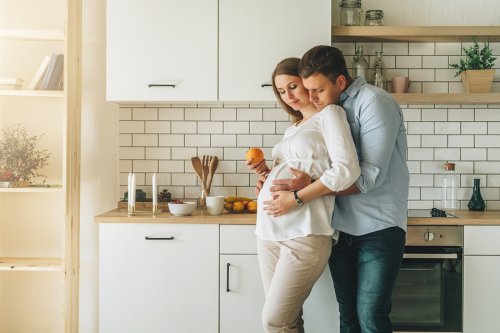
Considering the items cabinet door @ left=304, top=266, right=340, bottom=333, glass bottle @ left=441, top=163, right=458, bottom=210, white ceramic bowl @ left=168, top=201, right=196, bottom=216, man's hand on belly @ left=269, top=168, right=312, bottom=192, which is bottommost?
cabinet door @ left=304, top=266, right=340, bottom=333

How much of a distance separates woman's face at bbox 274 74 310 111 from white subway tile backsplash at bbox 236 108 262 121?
3.12 ft

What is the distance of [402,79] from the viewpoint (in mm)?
3037

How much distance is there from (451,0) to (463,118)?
0.75m

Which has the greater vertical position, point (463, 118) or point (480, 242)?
point (463, 118)

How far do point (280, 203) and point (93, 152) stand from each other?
1.60 meters

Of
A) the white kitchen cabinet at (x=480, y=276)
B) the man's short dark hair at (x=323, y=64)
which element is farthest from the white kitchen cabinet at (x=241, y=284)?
the man's short dark hair at (x=323, y=64)

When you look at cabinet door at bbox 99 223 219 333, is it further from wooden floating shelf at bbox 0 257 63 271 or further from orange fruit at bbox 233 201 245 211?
wooden floating shelf at bbox 0 257 63 271

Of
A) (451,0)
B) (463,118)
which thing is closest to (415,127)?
(463,118)

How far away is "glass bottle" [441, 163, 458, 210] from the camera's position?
317cm

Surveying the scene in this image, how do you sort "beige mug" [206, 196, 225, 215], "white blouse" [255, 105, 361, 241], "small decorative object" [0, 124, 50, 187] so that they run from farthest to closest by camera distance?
"small decorative object" [0, 124, 50, 187]
"beige mug" [206, 196, 225, 215]
"white blouse" [255, 105, 361, 241]

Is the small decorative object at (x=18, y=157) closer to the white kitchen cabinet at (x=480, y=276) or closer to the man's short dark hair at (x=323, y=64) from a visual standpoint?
the man's short dark hair at (x=323, y=64)

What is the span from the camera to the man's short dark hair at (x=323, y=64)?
80.8 inches

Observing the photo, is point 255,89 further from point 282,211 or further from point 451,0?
point 451,0

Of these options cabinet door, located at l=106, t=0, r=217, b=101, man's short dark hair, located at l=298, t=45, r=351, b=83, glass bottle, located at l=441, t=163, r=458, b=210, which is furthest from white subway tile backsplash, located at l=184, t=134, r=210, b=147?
glass bottle, located at l=441, t=163, r=458, b=210
